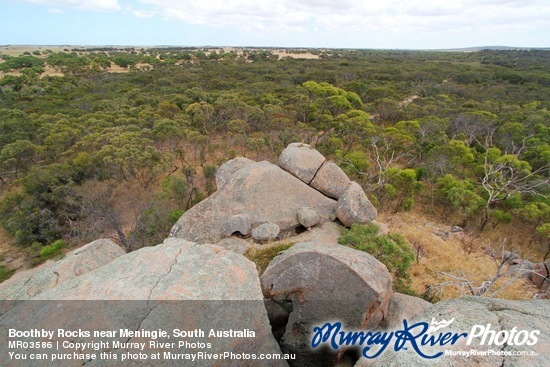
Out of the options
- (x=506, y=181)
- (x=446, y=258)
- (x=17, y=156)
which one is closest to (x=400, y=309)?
(x=446, y=258)

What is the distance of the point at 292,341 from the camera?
6.27 meters

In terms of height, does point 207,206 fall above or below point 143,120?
below

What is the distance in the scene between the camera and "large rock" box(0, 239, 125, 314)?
6520 mm

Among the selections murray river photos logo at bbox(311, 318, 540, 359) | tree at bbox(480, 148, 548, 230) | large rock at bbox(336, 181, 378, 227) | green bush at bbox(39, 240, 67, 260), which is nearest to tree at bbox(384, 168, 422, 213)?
tree at bbox(480, 148, 548, 230)

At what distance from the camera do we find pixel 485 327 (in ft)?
12.9

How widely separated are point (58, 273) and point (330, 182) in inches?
429

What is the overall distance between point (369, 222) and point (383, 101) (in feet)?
89.1

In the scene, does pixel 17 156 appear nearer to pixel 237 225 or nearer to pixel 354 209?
pixel 237 225

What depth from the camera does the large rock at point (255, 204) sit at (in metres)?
12.5

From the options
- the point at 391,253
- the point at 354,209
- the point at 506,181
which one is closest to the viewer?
the point at 391,253

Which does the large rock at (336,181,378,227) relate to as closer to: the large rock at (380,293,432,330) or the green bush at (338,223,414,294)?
the green bush at (338,223,414,294)

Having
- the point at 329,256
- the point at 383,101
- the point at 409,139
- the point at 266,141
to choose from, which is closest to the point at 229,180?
the point at 329,256

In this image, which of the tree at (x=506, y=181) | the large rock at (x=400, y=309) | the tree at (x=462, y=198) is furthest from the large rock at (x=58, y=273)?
the tree at (x=506, y=181)

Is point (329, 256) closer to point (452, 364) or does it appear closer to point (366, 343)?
point (366, 343)
